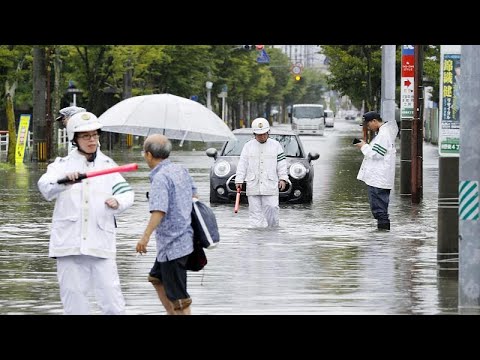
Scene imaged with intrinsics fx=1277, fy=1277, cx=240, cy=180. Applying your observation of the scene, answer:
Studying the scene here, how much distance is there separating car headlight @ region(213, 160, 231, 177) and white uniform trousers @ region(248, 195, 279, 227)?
185 inches

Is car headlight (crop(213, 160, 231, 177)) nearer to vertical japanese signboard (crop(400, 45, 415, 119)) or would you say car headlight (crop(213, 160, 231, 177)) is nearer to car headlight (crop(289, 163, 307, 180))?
car headlight (crop(289, 163, 307, 180))

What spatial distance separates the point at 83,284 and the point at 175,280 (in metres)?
0.94

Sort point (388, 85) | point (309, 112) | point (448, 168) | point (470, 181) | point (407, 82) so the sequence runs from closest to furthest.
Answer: point (470, 181), point (448, 168), point (407, 82), point (388, 85), point (309, 112)

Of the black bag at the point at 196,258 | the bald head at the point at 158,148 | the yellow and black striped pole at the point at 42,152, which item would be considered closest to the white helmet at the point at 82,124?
the bald head at the point at 158,148

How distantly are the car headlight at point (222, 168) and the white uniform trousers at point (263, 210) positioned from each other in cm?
469

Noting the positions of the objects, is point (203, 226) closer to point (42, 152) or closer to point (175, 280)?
point (175, 280)

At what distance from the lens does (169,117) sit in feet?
36.6

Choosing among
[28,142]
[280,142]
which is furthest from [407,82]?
[28,142]

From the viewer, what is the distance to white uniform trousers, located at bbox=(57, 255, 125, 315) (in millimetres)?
9141

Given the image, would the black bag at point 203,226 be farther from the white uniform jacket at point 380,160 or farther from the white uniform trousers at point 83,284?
the white uniform jacket at point 380,160
